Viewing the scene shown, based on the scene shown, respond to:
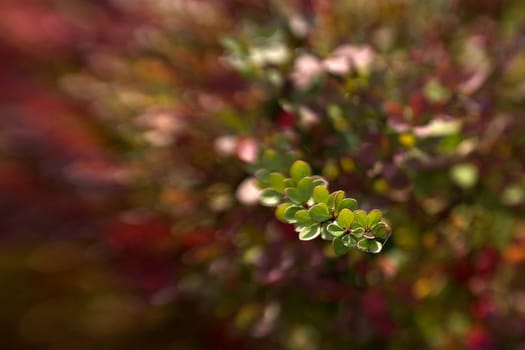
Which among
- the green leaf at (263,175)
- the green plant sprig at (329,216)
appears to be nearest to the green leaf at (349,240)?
the green plant sprig at (329,216)

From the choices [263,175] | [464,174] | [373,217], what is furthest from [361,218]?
[464,174]

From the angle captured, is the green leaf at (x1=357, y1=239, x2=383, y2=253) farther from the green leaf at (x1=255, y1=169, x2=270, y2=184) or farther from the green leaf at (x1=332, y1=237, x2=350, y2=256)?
the green leaf at (x1=255, y1=169, x2=270, y2=184)

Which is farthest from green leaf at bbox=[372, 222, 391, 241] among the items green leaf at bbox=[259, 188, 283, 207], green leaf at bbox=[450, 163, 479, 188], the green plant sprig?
green leaf at bbox=[450, 163, 479, 188]

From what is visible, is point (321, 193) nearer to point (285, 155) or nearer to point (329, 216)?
point (329, 216)

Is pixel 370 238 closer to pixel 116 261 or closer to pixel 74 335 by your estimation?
pixel 116 261

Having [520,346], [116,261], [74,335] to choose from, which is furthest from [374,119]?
[74,335]

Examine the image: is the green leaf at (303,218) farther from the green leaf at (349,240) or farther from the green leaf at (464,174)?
the green leaf at (464,174)

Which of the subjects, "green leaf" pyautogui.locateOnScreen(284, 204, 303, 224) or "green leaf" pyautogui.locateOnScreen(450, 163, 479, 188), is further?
"green leaf" pyautogui.locateOnScreen(450, 163, 479, 188)
